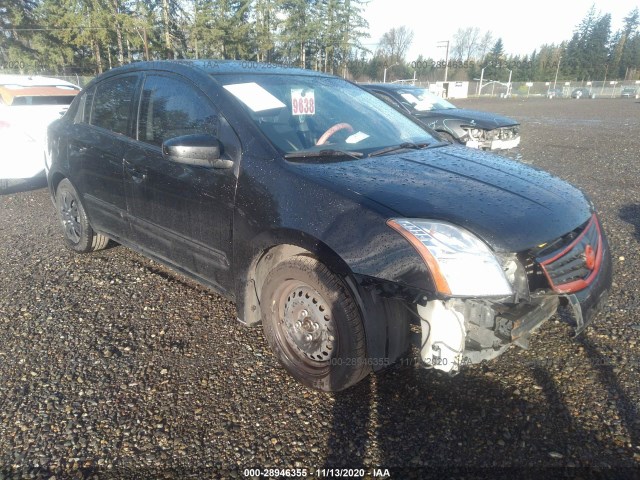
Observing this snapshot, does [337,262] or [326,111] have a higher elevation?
[326,111]

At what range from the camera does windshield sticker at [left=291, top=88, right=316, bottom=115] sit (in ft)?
9.88

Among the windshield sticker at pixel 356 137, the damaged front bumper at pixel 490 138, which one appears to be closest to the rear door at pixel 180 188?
the windshield sticker at pixel 356 137

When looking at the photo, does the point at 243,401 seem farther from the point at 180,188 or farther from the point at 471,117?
the point at 471,117

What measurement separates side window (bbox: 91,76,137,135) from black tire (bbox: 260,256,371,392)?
72.7 inches

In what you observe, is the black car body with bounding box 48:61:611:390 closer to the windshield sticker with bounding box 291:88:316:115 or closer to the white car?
the windshield sticker with bounding box 291:88:316:115

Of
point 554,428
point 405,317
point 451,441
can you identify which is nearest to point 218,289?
point 405,317

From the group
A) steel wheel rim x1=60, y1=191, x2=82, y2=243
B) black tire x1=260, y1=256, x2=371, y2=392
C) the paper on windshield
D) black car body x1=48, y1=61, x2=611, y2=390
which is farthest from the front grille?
the paper on windshield

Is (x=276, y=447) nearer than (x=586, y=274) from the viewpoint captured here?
Yes

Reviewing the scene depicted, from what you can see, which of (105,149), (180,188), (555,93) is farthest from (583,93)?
(180,188)

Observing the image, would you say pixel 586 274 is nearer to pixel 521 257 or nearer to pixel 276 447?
pixel 521 257

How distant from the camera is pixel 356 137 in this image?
9.84 feet

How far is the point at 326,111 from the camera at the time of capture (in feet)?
10.2

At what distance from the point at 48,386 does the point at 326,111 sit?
2.34m

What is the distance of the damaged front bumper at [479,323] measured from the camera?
210 centimetres
